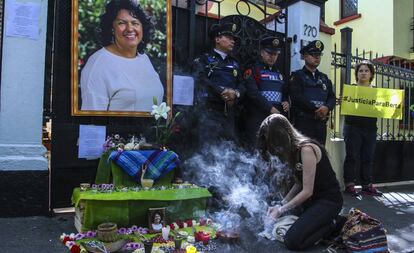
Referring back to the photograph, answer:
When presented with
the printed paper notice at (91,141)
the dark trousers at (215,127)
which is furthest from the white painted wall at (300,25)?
the printed paper notice at (91,141)

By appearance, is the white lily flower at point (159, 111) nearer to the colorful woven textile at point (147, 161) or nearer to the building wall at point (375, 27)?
the colorful woven textile at point (147, 161)

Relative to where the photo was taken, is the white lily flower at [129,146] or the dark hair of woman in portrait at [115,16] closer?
the white lily flower at [129,146]

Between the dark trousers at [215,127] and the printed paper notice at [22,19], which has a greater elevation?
the printed paper notice at [22,19]

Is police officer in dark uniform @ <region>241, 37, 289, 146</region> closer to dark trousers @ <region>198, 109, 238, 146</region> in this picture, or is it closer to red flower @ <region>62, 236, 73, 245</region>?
dark trousers @ <region>198, 109, 238, 146</region>

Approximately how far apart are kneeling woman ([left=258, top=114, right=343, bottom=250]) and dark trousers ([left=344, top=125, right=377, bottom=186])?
9.79 feet

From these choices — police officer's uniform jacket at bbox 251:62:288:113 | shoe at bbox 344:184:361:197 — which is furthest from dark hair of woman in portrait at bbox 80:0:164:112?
shoe at bbox 344:184:361:197

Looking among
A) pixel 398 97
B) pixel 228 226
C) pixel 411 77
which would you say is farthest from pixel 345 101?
pixel 228 226

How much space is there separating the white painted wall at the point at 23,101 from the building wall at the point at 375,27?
11.0 m

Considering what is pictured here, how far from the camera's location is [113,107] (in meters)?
5.36

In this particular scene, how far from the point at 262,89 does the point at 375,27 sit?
34.2 ft

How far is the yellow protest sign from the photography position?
729 cm

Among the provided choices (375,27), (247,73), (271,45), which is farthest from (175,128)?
(375,27)

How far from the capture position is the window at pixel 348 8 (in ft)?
52.1

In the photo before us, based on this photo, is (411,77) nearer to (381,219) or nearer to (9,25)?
(381,219)
